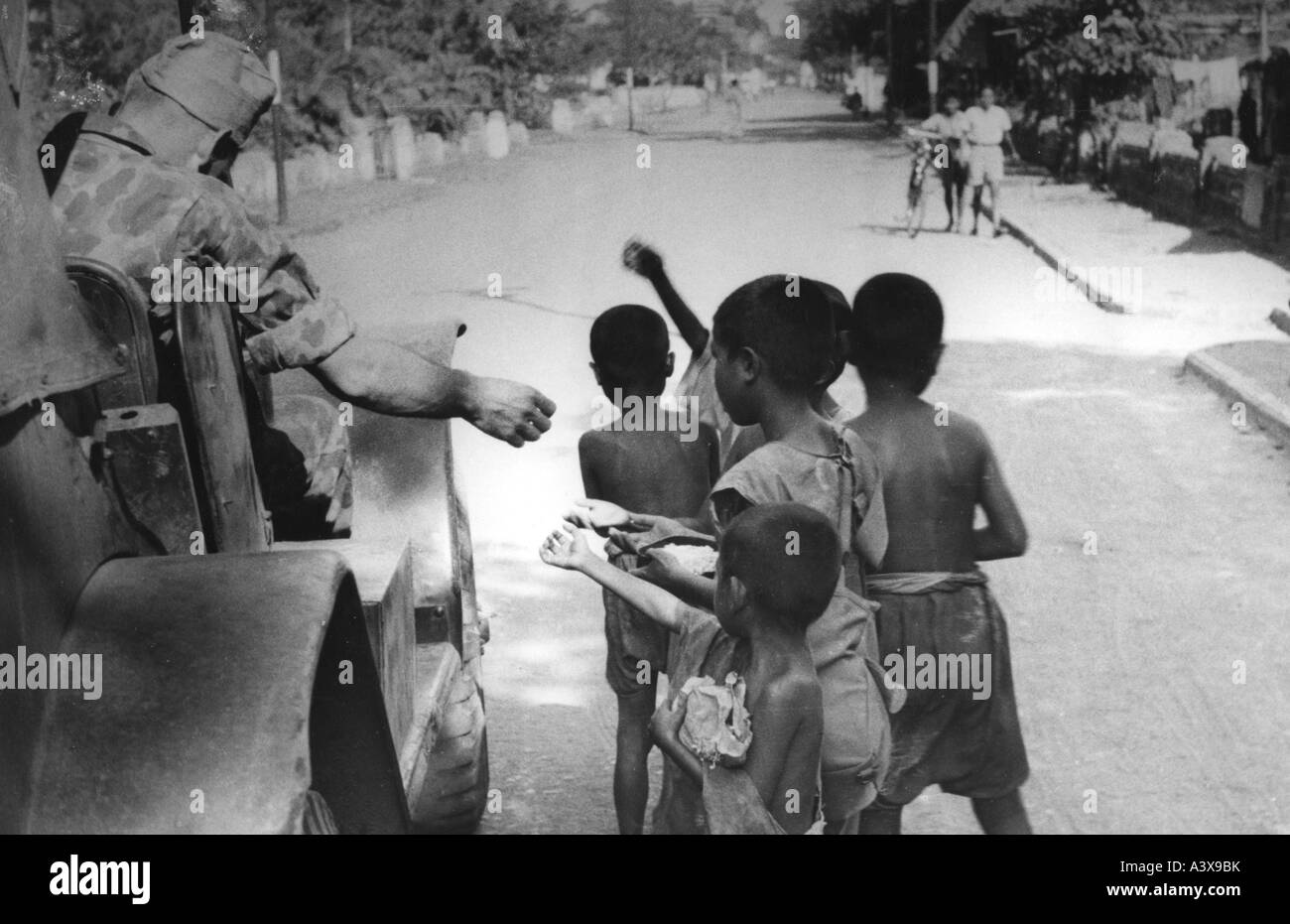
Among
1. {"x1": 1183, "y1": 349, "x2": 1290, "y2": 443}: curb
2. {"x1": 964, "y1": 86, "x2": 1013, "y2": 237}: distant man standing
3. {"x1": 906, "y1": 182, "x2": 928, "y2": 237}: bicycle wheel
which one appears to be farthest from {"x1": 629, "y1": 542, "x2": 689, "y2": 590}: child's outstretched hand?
{"x1": 964, "y1": 86, "x2": 1013, "y2": 237}: distant man standing

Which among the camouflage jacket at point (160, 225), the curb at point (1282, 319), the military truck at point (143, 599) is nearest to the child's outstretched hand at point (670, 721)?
the military truck at point (143, 599)

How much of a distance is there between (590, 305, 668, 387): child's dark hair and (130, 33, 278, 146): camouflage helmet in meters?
0.78

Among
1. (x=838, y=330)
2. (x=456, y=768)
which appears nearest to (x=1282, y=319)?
(x=838, y=330)

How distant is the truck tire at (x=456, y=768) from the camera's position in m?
3.32

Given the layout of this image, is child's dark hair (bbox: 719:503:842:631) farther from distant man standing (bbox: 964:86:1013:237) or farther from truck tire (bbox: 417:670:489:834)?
distant man standing (bbox: 964:86:1013:237)

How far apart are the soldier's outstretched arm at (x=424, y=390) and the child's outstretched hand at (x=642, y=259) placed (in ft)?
1.68

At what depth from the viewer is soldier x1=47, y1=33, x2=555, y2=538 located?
2.54 m

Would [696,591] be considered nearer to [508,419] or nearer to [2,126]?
[508,419]

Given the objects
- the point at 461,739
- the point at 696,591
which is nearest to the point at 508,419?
the point at 696,591

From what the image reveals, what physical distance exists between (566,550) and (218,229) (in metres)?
0.79

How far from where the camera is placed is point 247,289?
2660 mm

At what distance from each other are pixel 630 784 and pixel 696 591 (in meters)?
0.71

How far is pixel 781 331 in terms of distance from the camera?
2.75m

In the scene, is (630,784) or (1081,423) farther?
(1081,423)
